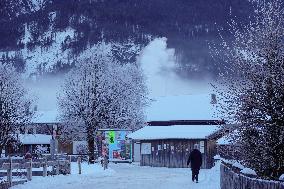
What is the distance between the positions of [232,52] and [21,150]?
230 ft

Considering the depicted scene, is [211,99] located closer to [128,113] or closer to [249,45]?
[128,113]

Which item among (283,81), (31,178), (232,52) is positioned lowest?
(31,178)

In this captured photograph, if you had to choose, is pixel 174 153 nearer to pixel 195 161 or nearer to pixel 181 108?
pixel 181 108

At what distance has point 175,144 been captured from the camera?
5203 cm

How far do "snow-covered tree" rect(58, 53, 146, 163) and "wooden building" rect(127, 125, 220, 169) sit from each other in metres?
3.32

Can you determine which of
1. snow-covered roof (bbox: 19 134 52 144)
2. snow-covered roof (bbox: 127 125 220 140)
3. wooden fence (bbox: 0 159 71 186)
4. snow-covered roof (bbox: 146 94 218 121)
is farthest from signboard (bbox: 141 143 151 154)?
snow-covered roof (bbox: 19 134 52 144)

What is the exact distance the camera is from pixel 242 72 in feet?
55.2

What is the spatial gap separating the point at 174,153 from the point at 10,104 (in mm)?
17573

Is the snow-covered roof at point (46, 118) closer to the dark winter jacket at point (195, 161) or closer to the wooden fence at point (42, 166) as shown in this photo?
the wooden fence at point (42, 166)

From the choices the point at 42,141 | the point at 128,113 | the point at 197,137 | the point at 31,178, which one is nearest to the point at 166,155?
the point at 197,137

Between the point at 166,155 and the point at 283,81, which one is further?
the point at 166,155

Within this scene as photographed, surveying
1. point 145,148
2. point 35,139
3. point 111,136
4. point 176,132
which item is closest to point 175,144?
point 176,132

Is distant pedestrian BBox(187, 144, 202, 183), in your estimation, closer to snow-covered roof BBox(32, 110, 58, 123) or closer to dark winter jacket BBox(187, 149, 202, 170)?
dark winter jacket BBox(187, 149, 202, 170)

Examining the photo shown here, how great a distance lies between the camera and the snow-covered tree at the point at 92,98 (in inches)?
2095
